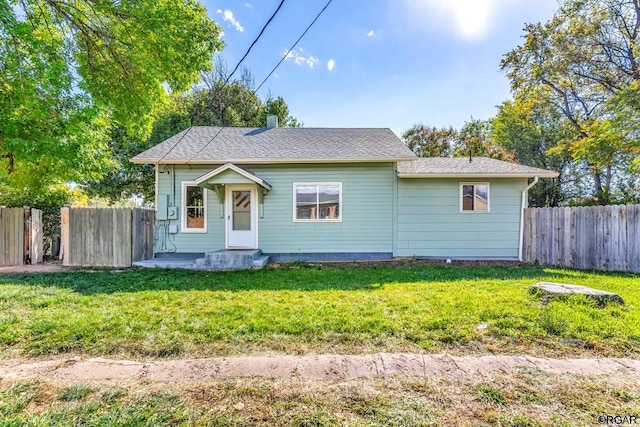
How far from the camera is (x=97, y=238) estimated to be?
8.27 m

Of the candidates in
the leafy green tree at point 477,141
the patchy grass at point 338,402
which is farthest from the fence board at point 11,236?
the leafy green tree at point 477,141

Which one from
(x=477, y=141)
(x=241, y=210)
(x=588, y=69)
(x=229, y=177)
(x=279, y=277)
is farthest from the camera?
(x=477, y=141)

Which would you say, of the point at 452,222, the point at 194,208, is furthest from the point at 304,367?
the point at 452,222

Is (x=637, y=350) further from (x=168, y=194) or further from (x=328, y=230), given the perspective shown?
(x=168, y=194)

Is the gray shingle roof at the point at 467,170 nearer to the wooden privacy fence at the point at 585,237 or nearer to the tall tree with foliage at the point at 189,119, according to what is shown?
the wooden privacy fence at the point at 585,237

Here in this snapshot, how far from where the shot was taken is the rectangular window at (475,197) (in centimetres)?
932

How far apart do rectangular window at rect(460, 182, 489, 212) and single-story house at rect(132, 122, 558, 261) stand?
0.03m

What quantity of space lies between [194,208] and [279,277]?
4451 mm

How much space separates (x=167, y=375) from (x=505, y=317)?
411 centimetres

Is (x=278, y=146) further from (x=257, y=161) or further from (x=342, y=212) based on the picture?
(x=342, y=212)

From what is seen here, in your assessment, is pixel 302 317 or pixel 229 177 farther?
pixel 229 177

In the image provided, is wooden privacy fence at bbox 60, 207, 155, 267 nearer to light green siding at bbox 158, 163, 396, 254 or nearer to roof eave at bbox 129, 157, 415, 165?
light green siding at bbox 158, 163, 396, 254

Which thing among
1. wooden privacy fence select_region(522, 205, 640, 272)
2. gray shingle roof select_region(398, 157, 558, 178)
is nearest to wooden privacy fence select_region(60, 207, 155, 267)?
gray shingle roof select_region(398, 157, 558, 178)

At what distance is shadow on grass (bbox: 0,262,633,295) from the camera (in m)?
5.77
